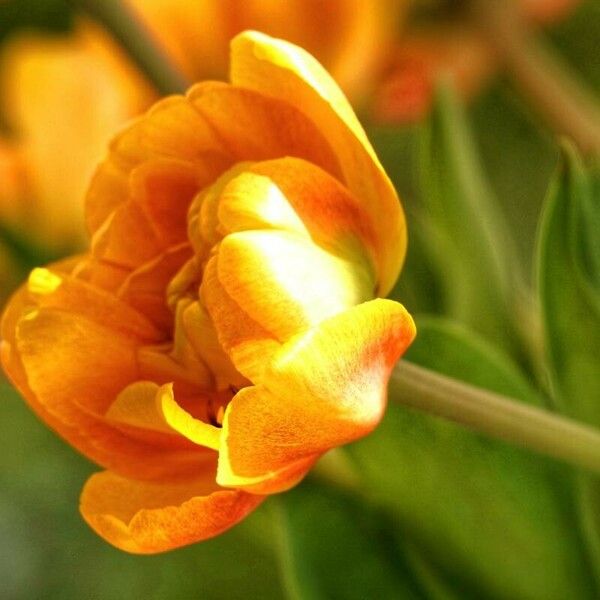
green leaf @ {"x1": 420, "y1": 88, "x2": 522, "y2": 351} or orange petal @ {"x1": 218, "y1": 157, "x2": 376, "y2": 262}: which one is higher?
orange petal @ {"x1": 218, "y1": 157, "x2": 376, "y2": 262}

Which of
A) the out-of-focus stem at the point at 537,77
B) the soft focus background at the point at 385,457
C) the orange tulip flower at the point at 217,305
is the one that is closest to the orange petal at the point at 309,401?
the orange tulip flower at the point at 217,305

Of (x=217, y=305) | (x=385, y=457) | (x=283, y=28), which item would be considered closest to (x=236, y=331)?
(x=217, y=305)

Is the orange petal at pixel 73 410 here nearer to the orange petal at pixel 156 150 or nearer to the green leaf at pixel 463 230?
the orange petal at pixel 156 150

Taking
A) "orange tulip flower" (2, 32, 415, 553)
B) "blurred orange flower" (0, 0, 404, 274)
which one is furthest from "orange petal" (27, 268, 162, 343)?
"blurred orange flower" (0, 0, 404, 274)

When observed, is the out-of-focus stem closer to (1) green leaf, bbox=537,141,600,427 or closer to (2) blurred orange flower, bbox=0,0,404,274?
(2) blurred orange flower, bbox=0,0,404,274

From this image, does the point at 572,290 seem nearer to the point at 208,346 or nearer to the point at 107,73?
the point at 208,346

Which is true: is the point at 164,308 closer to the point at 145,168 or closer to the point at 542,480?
the point at 145,168

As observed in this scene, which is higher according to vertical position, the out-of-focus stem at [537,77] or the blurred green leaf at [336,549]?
the out-of-focus stem at [537,77]

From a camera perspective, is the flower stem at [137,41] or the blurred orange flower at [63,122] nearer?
the flower stem at [137,41]
